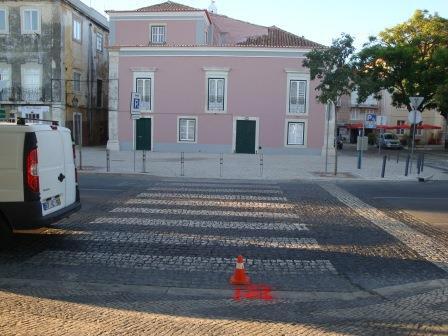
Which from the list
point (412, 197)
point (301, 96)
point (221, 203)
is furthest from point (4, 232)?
point (301, 96)

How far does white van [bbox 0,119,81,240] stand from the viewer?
6.45m

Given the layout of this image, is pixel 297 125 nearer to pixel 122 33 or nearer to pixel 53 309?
pixel 122 33

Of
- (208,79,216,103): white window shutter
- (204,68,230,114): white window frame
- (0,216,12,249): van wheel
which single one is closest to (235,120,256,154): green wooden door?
(204,68,230,114): white window frame

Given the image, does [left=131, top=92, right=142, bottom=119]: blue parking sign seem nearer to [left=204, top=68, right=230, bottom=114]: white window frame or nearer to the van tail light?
the van tail light

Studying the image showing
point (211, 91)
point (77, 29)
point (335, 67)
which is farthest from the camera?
point (77, 29)

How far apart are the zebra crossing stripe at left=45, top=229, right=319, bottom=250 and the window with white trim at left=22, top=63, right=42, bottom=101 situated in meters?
29.4

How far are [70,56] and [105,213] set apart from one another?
29135 mm

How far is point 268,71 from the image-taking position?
3412 centimetres

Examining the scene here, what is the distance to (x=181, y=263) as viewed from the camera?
6504 millimetres

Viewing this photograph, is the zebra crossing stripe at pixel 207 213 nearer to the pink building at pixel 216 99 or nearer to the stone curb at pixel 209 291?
the stone curb at pixel 209 291

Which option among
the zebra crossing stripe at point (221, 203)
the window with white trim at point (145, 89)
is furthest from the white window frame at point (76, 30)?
the zebra crossing stripe at point (221, 203)

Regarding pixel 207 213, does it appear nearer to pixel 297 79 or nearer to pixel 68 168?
pixel 68 168

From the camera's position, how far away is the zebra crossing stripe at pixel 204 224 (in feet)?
28.6

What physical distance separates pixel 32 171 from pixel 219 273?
112 inches
